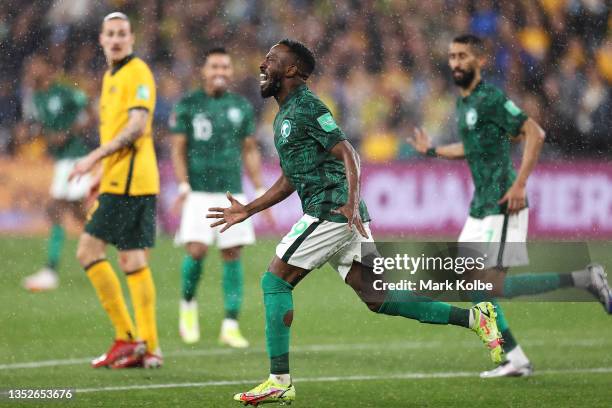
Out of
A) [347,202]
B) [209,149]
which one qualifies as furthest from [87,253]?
[347,202]

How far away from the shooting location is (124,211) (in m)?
8.06

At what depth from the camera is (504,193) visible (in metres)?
7.95

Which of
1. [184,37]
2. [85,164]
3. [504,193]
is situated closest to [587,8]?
[184,37]

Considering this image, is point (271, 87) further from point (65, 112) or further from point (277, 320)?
point (65, 112)

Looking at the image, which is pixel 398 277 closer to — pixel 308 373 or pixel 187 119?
pixel 308 373

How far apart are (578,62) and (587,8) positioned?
1.00m

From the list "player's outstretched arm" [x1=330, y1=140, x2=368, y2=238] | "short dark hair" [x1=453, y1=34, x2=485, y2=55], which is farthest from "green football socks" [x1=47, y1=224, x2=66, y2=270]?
"player's outstretched arm" [x1=330, y1=140, x2=368, y2=238]

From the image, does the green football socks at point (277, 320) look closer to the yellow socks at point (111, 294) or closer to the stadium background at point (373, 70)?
the yellow socks at point (111, 294)

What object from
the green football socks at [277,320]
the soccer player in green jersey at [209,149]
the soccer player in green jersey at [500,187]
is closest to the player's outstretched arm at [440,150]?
the soccer player in green jersey at [500,187]

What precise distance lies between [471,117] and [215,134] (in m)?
2.57

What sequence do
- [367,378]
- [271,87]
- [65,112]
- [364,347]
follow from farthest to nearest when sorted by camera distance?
1. [65,112]
2. [364,347]
3. [367,378]
4. [271,87]

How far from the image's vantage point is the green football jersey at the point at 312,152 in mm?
6184

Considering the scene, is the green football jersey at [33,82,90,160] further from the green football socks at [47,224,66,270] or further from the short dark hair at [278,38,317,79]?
the short dark hair at [278,38,317,79]

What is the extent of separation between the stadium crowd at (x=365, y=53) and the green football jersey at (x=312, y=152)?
10387 millimetres
